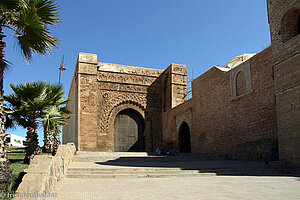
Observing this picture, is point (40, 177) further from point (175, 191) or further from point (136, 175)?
point (136, 175)

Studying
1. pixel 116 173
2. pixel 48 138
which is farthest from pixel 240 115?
pixel 48 138

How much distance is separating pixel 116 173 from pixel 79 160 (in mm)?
3416

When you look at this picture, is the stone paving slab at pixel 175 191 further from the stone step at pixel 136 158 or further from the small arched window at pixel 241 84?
the small arched window at pixel 241 84

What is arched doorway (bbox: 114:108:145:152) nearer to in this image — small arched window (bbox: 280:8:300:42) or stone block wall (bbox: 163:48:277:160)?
stone block wall (bbox: 163:48:277:160)

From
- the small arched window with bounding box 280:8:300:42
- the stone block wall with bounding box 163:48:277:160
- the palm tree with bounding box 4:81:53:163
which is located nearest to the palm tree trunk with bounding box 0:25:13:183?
the palm tree with bounding box 4:81:53:163

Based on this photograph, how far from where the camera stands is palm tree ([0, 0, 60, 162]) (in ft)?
21.3

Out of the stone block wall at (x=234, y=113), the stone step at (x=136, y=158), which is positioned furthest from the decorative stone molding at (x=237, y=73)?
the stone step at (x=136, y=158)

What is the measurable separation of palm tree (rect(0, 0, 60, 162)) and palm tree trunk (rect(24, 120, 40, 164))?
10.8 feet

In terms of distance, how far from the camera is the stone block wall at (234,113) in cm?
1027

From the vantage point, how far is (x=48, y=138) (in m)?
13.5

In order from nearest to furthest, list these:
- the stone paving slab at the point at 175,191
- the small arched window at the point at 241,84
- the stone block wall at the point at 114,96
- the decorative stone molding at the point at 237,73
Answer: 1. the stone paving slab at the point at 175,191
2. the decorative stone molding at the point at 237,73
3. the small arched window at the point at 241,84
4. the stone block wall at the point at 114,96

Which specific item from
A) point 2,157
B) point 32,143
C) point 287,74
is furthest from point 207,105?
point 2,157

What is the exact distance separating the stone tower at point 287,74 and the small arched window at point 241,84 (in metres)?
3.05

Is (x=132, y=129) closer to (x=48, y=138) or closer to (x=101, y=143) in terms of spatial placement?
(x=101, y=143)
